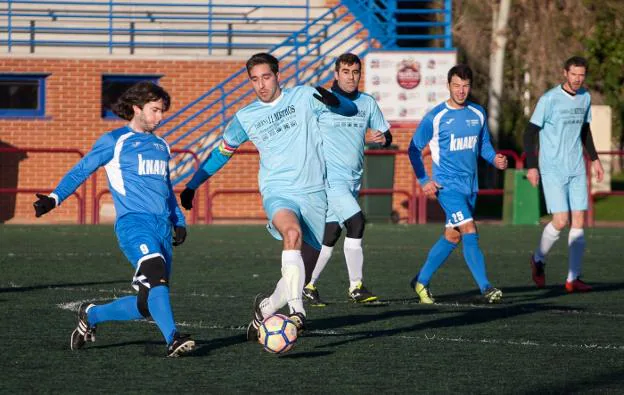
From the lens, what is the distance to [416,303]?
10719 millimetres

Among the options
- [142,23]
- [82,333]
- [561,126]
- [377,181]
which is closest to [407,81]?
[377,181]

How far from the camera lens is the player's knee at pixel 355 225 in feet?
34.9

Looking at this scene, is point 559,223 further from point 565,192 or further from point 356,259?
point 356,259

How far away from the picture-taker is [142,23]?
25734mm

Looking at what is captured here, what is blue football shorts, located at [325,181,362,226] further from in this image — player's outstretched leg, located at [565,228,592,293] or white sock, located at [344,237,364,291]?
player's outstretched leg, located at [565,228,592,293]

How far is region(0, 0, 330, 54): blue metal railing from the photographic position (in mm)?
25203

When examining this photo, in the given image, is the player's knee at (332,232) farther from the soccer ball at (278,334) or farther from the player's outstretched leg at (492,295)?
the soccer ball at (278,334)

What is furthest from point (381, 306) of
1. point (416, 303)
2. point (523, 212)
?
point (523, 212)

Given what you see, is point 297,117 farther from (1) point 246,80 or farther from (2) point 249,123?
(1) point 246,80

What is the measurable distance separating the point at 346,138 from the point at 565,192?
2.38 m

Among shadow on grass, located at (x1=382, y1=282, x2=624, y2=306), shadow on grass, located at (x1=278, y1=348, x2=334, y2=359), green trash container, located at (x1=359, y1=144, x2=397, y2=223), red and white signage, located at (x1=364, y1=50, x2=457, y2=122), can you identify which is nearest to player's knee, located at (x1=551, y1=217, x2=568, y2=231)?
shadow on grass, located at (x1=382, y1=282, x2=624, y2=306)

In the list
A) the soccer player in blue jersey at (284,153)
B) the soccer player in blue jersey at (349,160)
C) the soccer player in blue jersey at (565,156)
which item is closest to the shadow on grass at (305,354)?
the soccer player in blue jersey at (284,153)

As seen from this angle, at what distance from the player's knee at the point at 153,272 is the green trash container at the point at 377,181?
50.7 feet

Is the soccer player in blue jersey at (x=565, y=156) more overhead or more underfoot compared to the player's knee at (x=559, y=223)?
more overhead
